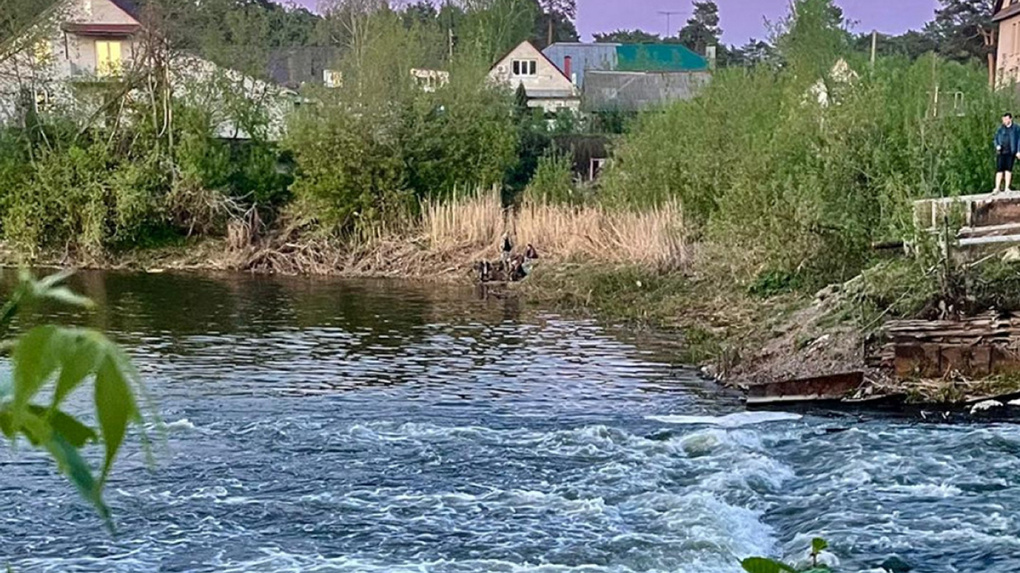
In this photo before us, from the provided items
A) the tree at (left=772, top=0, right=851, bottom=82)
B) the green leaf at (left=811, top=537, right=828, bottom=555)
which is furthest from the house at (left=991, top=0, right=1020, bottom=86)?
the green leaf at (left=811, top=537, right=828, bottom=555)

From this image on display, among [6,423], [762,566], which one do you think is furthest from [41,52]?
[6,423]

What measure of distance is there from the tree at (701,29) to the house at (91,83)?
6156 cm

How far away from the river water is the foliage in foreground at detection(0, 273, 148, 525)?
20.2 feet

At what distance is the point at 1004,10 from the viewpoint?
156 ft

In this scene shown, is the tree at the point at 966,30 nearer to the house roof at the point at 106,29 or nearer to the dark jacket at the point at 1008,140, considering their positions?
the house roof at the point at 106,29

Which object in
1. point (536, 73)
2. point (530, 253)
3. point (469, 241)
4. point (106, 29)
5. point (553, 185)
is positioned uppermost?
point (106, 29)

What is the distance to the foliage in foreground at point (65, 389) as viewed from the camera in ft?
2.40

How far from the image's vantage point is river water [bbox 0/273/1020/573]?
8383mm

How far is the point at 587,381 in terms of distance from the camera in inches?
576

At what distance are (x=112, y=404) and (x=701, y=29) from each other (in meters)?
93.7

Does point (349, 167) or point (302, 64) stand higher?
point (302, 64)

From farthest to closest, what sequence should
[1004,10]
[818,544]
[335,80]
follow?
[1004,10]
[335,80]
[818,544]

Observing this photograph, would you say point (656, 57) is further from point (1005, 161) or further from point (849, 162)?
point (1005, 161)

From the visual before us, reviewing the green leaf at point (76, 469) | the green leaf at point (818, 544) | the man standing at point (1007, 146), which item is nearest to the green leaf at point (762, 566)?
the green leaf at point (818, 544)
